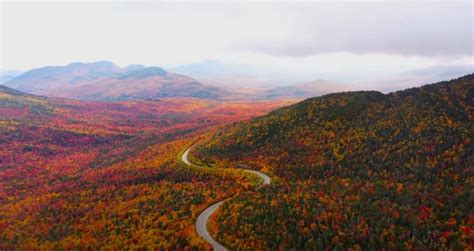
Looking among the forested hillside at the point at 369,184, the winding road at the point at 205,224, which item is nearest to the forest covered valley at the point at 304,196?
the forested hillside at the point at 369,184

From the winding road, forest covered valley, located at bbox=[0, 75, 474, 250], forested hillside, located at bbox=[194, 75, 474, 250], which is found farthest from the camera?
the winding road

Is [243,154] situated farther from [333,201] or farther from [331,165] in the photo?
[333,201]

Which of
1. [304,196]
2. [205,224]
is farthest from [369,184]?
[205,224]

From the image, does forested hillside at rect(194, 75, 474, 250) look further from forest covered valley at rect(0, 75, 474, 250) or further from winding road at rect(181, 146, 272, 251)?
winding road at rect(181, 146, 272, 251)

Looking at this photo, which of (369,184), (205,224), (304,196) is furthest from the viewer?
(369,184)

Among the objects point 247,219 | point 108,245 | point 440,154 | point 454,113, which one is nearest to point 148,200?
point 108,245

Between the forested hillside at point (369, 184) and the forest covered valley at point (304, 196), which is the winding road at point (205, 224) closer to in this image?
the forest covered valley at point (304, 196)

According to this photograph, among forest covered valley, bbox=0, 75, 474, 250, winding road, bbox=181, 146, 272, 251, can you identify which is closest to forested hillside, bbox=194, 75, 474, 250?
forest covered valley, bbox=0, 75, 474, 250

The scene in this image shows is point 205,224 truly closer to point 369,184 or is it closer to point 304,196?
point 304,196
